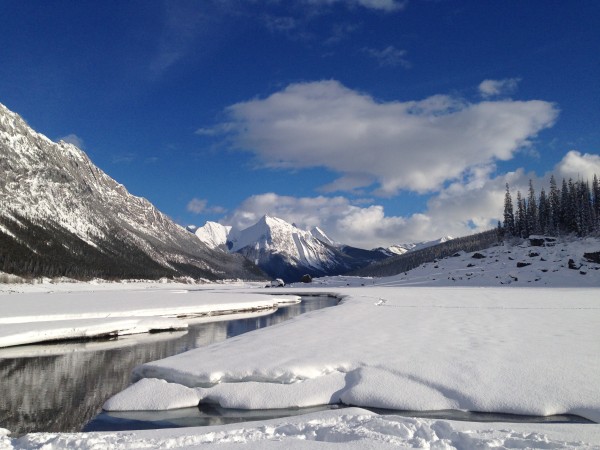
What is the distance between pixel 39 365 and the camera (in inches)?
731

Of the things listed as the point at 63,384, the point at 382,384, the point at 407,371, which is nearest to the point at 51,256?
the point at 63,384

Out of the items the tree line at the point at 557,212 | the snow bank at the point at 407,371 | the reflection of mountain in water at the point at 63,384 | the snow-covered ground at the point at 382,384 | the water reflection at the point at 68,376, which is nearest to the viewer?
the snow-covered ground at the point at 382,384

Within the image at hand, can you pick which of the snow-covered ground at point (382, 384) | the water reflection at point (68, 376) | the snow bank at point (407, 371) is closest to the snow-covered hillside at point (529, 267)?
the snow-covered ground at point (382, 384)

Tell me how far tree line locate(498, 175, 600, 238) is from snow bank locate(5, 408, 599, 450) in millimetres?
109516

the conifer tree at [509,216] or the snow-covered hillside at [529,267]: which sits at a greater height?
the conifer tree at [509,216]

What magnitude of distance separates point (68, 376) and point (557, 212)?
124 m

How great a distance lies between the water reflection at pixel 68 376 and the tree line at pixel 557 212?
345ft

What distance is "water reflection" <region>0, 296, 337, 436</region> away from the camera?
468 inches

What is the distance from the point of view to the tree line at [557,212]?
103 metres

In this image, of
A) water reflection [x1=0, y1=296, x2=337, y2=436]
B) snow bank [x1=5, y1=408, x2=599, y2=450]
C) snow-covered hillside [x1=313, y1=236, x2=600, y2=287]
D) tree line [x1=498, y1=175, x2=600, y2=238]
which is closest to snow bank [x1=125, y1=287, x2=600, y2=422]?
water reflection [x1=0, y1=296, x2=337, y2=436]

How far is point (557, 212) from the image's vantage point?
372 ft

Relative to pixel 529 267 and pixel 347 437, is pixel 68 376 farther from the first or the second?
pixel 529 267

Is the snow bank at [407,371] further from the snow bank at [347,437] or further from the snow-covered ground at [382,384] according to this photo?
the snow bank at [347,437]

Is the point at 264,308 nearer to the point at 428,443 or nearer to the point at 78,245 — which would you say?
the point at 428,443
